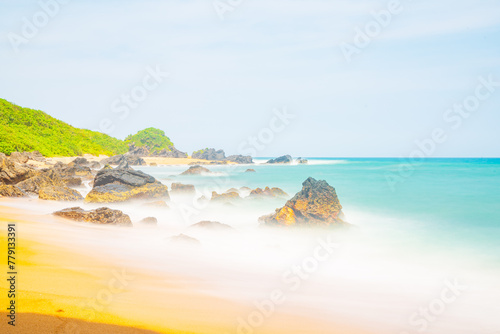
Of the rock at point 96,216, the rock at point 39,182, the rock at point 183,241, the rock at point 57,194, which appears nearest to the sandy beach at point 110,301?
the rock at point 183,241

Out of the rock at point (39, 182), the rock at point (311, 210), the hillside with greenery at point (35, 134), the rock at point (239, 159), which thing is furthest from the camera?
the rock at point (239, 159)

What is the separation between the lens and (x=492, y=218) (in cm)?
1741

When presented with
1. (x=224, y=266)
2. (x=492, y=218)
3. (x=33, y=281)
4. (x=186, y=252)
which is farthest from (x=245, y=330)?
(x=492, y=218)

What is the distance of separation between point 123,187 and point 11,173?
487cm

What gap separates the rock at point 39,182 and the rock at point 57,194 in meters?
1.21

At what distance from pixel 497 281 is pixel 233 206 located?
11.8 meters

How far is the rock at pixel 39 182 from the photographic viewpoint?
577 inches

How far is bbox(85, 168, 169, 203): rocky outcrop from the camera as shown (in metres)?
15.8

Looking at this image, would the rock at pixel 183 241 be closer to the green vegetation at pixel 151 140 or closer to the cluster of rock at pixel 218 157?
the cluster of rock at pixel 218 157

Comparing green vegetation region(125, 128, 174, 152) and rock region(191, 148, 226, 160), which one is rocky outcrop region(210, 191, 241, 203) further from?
green vegetation region(125, 128, 174, 152)

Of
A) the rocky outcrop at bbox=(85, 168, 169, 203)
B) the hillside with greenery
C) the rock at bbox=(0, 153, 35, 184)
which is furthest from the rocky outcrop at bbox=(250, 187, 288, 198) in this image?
the hillside with greenery

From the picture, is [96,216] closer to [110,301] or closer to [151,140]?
[110,301]

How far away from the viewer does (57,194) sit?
13.9 meters

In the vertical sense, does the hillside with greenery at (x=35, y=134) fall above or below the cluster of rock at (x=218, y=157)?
below
